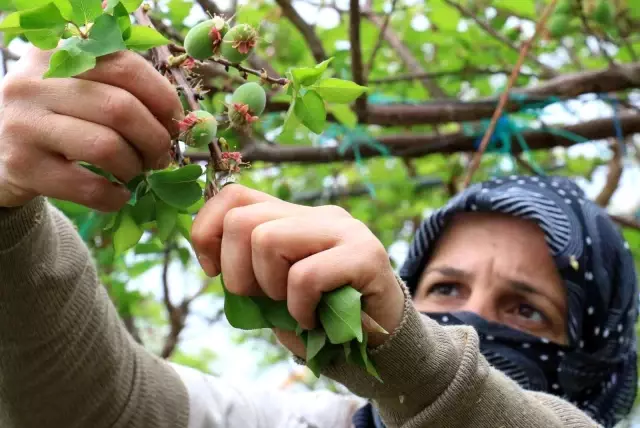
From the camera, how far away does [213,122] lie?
599mm

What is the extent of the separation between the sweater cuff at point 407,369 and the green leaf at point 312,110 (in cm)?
15

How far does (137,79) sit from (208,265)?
6.3 inches

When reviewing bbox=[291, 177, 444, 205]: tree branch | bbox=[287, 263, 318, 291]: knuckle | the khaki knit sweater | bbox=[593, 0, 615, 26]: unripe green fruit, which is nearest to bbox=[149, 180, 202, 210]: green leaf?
bbox=[287, 263, 318, 291]: knuckle

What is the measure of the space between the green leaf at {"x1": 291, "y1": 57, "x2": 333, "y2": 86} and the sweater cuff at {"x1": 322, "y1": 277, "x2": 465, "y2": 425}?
188 millimetres

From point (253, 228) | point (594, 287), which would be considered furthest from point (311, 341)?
point (594, 287)

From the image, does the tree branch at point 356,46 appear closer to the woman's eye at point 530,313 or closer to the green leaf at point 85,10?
the woman's eye at point 530,313

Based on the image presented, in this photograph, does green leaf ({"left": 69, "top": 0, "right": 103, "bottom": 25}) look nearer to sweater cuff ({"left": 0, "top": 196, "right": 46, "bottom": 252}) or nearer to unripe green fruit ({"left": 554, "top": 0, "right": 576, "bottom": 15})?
sweater cuff ({"left": 0, "top": 196, "right": 46, "bottom": 252})

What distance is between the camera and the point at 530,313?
143 cm

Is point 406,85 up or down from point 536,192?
down

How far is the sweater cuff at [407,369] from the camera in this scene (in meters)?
0.71

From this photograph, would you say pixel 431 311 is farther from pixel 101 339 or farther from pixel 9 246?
pixel 9 246

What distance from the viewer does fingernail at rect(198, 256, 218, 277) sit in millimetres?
653

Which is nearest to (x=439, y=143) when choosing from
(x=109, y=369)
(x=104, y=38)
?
(x=109, y=369)

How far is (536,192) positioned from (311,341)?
101cm
